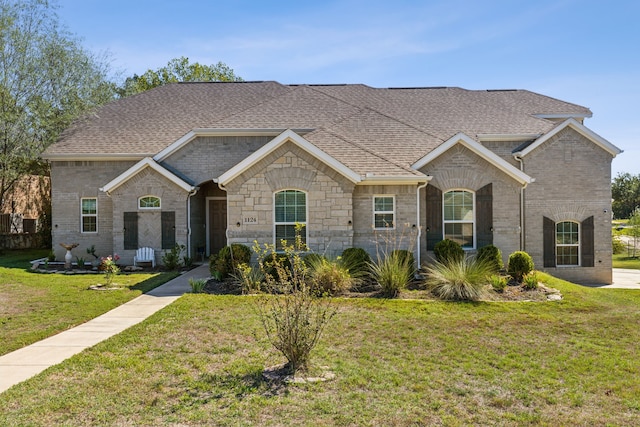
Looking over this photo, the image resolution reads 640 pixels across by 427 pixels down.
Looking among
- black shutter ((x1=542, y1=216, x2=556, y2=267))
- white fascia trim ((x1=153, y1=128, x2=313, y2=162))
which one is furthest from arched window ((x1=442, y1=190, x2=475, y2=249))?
white fascia trim ((x1=153, y1=128, x2=313, y2=162))

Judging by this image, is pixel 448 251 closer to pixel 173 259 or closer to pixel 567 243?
pixel 567 243

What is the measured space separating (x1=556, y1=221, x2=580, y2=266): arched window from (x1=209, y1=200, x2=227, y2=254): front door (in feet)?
45.1

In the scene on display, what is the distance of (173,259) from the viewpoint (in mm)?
16797

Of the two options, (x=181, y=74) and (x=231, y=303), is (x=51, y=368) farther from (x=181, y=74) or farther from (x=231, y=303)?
(x=181, y=74)

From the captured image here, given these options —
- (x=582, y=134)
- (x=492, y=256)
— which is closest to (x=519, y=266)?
(x=492, y=256)

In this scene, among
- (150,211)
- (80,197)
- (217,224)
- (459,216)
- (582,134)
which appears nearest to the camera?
(459,216)

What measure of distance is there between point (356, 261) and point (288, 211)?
110 inches

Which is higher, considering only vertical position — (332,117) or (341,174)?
(332,117)

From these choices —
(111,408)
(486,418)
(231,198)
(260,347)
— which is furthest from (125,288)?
(486,418)

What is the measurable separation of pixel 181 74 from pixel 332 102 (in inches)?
891

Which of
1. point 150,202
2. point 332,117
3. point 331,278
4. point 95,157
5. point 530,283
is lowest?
point 530,283

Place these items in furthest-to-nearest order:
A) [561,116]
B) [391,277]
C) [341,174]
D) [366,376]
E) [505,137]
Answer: [561,116]
[505,137]
[341,174]
[391,277]
[366,376]

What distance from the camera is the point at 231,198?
14414 mm

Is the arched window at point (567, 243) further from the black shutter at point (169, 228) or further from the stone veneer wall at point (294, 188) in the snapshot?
the black shutter at point (169, 228)
